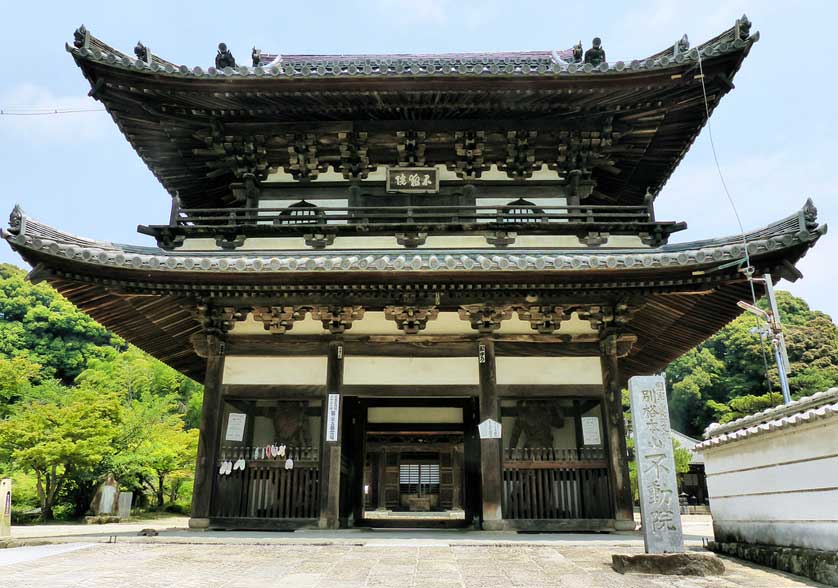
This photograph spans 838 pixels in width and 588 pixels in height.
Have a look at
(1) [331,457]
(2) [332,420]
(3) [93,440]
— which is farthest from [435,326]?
(3) [93,440]

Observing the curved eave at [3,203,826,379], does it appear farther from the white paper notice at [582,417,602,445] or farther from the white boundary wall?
the white boundary wall

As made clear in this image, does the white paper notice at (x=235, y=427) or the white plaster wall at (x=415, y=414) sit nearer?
the white paper notice at (x=235, y=427)

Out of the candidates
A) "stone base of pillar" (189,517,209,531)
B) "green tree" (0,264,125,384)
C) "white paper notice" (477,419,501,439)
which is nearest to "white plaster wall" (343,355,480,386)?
"white paper notice" (477,419,501,439)

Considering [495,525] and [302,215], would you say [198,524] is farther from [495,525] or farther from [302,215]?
[302,215]

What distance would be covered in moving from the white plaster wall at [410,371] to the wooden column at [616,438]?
234 centimetres

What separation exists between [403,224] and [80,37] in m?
6.34

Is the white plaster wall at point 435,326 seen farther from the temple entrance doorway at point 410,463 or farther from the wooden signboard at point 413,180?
the wooden signboard at point 413,180

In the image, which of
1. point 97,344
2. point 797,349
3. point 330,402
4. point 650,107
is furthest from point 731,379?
point 97,344

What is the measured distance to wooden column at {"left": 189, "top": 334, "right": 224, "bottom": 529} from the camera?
9180 millimetres

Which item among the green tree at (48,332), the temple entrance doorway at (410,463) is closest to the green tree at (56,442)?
the temple entrance doorway at (410,463)

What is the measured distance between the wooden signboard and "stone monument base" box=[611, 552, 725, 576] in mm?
7274

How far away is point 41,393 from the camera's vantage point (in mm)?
26234

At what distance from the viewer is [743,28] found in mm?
9109

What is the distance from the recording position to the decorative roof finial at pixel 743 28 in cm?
909
